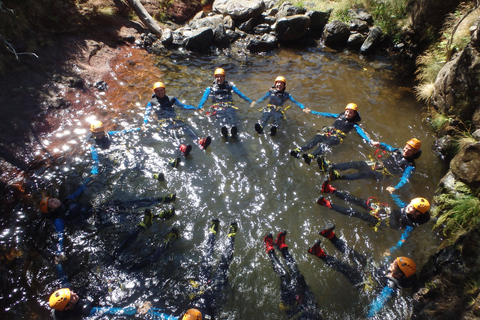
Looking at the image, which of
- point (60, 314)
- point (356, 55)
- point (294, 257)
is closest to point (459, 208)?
point (294, 257)

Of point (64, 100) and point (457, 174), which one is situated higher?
point (457, 174)

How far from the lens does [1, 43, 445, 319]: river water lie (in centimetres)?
445

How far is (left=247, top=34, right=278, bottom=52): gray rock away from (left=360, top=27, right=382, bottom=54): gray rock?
4.87m

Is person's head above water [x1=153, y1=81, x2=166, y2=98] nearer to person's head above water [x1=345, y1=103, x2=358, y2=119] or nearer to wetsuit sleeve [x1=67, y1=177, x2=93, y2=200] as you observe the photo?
wetsuit sleeve [x1=67, y1=177, x2=93, y2=200]

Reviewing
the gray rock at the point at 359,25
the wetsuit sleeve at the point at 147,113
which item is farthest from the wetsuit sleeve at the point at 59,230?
the gray rock at the point at 359,25

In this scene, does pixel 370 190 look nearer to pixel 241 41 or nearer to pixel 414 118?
pixel 414 118

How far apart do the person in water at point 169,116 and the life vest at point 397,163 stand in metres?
5.31

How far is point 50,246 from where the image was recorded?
505 cm

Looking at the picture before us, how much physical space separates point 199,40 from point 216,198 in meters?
10.4

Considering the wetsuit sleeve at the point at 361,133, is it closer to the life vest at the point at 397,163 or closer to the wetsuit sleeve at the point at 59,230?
the life vest at the point at 397,163

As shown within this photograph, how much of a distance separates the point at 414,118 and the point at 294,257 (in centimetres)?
752

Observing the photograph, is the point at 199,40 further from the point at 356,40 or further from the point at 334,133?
the point at 334,133

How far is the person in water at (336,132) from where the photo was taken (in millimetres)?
7403

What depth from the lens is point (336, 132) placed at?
308 inches
